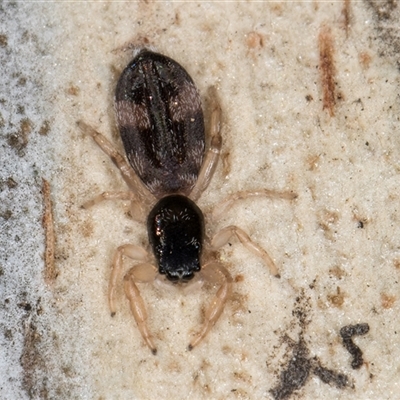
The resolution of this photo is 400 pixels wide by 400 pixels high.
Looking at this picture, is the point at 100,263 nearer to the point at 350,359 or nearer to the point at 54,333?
the point at 54,333

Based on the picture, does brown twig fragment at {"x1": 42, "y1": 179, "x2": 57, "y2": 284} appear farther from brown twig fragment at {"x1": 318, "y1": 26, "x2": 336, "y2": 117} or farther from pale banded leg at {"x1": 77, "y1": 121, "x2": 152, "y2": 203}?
brown twig fragment at {"x1": 318, "y1": 26, "x2": 336, "y2": 117}

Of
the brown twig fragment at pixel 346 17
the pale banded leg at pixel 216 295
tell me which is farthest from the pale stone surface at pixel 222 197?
the pale banded leg at pixel 216 295

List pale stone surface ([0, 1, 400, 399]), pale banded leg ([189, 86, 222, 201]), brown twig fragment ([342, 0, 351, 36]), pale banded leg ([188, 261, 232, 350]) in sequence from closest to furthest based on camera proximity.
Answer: pale banded leg ([188, 261, 232, 350])
pale stone surface ([0, 1, 400, 399])
pale banded leg ([189, 86, 222, 201])
brown twig fragment ([342, 0, 351, 36])

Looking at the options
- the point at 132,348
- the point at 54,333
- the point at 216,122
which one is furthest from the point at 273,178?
the point at 54,333

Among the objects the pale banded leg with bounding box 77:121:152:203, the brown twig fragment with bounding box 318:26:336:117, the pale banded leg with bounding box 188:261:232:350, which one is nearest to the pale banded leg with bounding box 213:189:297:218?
the pale banded leg with bounding box 188:261:232:350

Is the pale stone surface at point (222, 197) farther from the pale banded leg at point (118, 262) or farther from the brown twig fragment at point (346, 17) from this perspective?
the pale banded leg at point (118, 262)
